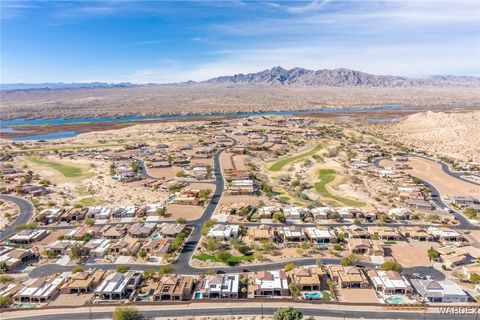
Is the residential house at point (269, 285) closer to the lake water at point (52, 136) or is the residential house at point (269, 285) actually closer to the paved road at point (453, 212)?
the paved road at point (453, 212)

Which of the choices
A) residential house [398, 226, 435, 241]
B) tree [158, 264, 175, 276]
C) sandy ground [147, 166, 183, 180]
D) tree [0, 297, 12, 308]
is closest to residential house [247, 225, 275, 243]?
tree [158, 264, 175, 276]

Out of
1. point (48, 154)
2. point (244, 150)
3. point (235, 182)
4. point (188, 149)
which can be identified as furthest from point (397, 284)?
point (48, 154)

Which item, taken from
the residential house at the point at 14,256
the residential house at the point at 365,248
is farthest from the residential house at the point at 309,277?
the residential house at the point at 14,256

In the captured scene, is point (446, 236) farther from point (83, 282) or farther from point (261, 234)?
point (83, 282)

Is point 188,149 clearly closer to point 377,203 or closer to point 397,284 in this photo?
point 377,203

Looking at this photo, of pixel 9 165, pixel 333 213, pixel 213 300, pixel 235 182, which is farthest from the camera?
pixel 9 165

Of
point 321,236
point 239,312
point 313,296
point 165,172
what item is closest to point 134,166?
point 165,172
